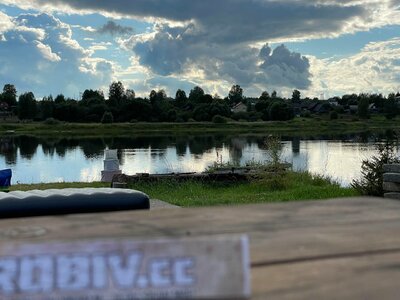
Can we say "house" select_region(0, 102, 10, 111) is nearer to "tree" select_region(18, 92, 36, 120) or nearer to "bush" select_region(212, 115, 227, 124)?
"tree" select_region(18, 92, 36, 120)

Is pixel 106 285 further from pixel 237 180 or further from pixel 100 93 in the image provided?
pixel 100 93

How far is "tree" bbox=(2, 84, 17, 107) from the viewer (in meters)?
106

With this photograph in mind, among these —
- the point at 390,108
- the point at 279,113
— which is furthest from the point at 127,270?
the point at 390,108

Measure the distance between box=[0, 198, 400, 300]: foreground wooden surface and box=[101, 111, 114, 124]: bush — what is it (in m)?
75.3

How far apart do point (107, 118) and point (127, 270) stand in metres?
76.8

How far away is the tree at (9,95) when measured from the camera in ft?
348

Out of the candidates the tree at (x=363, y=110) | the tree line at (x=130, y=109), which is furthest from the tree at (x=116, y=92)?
the tree at (x=363, y=110)

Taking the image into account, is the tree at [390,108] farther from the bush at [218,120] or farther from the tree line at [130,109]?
the bush at [218,120]

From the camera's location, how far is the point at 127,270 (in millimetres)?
1161

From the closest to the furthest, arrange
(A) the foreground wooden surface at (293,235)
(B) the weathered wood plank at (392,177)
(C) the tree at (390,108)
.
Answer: (A) the foreground wooden surface at (293,235) < (B) the weathered wood plank at (392,177) < (C) the tree at (390,108)

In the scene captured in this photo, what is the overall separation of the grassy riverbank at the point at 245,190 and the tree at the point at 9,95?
9664 centimetres

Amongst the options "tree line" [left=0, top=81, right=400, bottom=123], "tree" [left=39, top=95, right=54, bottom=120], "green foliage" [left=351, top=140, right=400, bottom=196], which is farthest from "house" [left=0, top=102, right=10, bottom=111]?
"green foliage" [left=351, top=140, right=400, bottom=196]

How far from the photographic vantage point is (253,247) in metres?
1.46

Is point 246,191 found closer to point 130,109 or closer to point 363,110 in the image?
point 130,109
